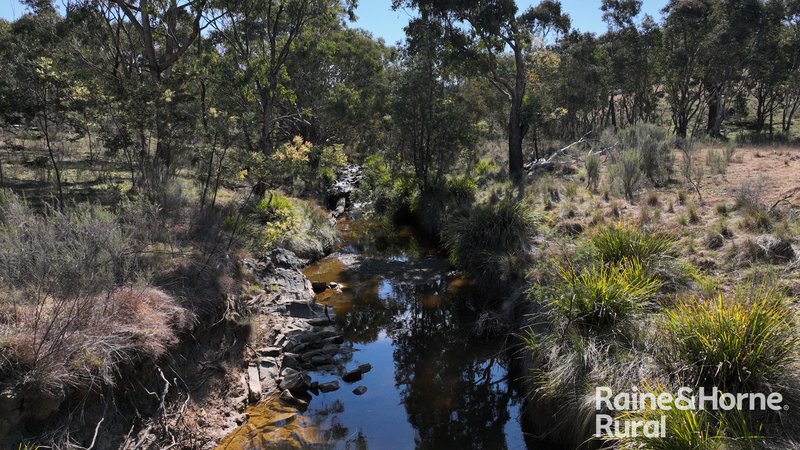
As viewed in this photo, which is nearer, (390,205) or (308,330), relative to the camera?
(308,330)

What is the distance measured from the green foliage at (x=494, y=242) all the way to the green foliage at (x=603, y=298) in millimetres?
3654

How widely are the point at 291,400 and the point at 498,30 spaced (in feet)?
43.6

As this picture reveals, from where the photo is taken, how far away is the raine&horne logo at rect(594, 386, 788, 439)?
4758 millimetres

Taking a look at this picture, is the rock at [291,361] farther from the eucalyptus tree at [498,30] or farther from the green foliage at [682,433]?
the eucalyptus tree at [498,30]

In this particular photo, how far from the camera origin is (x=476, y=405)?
7965mm

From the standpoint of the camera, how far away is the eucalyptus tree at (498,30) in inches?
625

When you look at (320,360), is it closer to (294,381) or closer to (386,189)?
(294,381)

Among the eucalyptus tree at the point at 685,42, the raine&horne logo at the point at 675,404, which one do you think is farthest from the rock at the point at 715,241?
the eucalyptus tree at the point at 685,42

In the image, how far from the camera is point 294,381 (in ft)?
27.6

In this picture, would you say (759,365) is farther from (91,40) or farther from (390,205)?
(91,40)

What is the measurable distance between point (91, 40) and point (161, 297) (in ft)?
61.8

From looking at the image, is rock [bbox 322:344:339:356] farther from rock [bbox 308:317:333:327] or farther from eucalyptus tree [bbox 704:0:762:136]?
eucalyptus tree [bbox 704:0:762:136]

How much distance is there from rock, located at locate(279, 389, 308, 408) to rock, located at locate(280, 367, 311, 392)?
211mm

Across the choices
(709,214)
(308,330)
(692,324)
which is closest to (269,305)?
(308,330)
